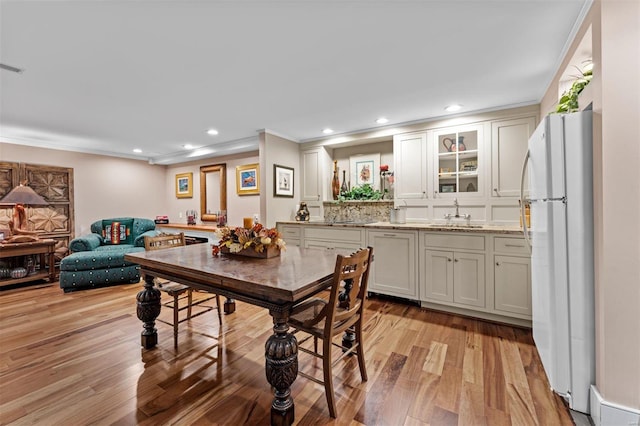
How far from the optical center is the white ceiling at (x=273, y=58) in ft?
5.18

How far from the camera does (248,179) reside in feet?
16.6

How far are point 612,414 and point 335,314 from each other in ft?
4.77

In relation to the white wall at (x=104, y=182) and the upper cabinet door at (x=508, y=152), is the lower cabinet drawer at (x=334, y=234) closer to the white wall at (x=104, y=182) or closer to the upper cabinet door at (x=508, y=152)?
the upper cabinet door at (x=508, y=152)

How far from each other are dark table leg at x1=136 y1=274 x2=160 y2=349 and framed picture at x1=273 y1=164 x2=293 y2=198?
84.3 inches

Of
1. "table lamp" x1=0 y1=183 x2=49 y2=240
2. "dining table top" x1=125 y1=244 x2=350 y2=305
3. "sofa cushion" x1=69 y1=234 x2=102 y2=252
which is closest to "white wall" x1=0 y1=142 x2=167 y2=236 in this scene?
"table lamp" x1=0 y1=183 x2=49 y2=240

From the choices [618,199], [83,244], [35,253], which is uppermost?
[618,199]

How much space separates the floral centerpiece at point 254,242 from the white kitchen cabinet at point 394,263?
1.61 meters

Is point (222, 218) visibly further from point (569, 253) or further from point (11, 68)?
point (569, 253)

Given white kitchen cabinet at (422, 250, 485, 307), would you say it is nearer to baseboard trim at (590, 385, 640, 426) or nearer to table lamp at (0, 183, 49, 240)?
baseboard trim at (590, 385, 640, 426)

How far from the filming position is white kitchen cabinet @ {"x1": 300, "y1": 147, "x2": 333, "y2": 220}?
4.36m

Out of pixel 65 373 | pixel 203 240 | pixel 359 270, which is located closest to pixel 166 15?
pixel 359 270

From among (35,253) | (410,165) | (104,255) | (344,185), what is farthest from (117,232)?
(410,165)

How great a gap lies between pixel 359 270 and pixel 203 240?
441 centimetres

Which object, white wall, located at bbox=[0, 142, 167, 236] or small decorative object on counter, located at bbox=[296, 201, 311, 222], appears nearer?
small decorative object on counter, located at bbox=[296, 201, 311, 222]
